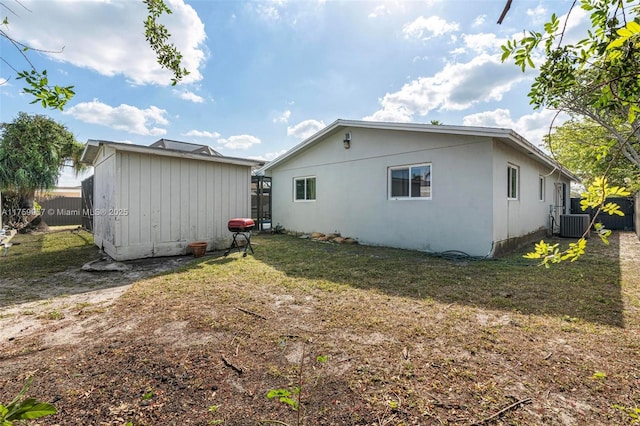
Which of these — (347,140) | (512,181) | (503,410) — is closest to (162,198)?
(347,140)

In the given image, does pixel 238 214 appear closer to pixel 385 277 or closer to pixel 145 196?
pixel 145 196

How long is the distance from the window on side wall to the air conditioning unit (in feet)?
23.1

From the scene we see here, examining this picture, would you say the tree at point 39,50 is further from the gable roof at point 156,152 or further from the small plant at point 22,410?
the gable roof at point 156,152

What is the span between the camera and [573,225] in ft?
33.5

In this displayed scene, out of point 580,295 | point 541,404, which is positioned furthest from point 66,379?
point 580,295

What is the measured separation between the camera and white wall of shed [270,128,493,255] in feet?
21.0

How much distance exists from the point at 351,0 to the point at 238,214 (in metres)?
5.50

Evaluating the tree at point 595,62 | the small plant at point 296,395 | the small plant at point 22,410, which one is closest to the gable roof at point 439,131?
the tree at point 595,62

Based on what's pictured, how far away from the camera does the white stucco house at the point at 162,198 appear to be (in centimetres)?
598

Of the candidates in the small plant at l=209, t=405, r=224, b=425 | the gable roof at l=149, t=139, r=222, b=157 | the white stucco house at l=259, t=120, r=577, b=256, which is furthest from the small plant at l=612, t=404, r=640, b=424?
the gable roof at l=149, t=139, r=222, b=157

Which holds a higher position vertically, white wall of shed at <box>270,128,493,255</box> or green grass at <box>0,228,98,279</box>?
white wall of shed at <box>270,128,493,255</box>

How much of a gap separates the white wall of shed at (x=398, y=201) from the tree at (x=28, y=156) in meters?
10.7

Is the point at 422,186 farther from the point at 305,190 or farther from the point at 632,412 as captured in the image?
the point at 632,412

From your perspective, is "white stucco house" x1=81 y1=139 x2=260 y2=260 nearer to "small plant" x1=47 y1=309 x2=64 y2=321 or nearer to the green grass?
the green grass
